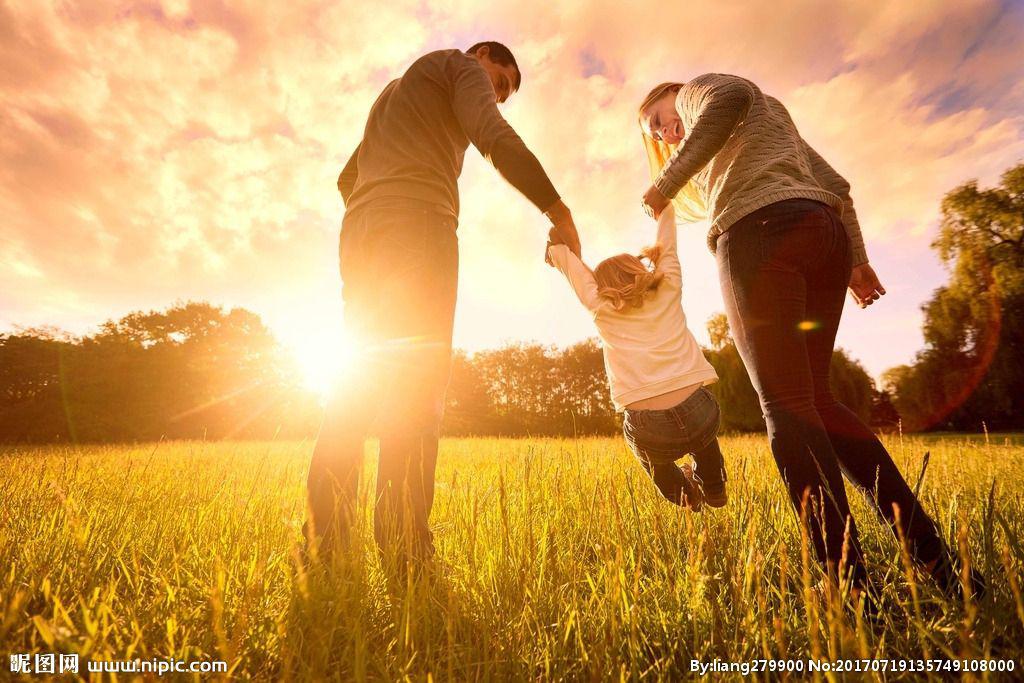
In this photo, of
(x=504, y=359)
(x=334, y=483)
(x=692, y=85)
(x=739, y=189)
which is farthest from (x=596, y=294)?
(x=504, y=359)

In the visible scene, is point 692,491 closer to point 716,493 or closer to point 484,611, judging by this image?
point 716,493

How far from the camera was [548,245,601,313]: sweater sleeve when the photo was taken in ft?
8.64

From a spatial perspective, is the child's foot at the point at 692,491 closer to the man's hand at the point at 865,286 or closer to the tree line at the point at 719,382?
the man's hand at the point at 865,286

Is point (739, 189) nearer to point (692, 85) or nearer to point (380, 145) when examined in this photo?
point (692, 85)

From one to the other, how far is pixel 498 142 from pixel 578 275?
38.3 inches

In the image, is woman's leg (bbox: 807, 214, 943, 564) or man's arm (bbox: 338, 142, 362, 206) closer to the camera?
woman's leg (bbox: 807, 214, 943, 564)

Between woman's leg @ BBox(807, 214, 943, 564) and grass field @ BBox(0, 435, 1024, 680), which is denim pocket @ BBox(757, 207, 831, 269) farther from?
grass field @ BBox(0, 435, 1024, 680)

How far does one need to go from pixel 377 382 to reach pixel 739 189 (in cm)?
171

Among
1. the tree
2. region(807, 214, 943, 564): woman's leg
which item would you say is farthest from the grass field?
the tree

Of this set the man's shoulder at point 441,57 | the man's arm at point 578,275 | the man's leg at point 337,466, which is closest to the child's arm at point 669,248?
the man's arm at point 578,275

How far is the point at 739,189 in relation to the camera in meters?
1.84

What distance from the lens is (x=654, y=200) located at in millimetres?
2115

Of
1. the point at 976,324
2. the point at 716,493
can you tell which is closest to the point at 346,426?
the point at 716,493

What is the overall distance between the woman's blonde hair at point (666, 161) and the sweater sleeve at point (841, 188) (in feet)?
1.68
